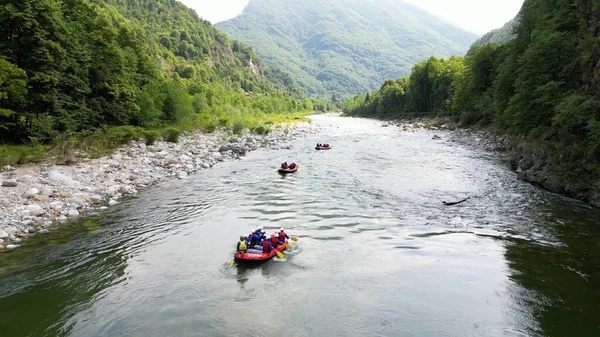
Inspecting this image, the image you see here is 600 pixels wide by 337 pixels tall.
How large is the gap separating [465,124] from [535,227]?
160ft

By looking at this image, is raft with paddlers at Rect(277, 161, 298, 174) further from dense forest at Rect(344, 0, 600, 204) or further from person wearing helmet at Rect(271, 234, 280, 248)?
dense forest at Rect(344, 0, 600, 204)

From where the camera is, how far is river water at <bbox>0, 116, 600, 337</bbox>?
9.35 m

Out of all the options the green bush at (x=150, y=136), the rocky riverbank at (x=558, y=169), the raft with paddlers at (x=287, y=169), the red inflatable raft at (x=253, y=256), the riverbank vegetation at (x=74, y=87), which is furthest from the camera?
the green bush at (x=150, y=136)

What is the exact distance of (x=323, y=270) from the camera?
1219 centimetres

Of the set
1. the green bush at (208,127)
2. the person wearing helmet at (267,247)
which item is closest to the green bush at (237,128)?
the green bush at (208,127)

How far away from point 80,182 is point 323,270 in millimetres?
16823

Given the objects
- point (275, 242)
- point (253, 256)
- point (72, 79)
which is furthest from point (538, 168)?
point (72, 79)

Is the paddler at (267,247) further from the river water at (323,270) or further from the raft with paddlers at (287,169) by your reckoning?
the raft with paddlers at (287,169)

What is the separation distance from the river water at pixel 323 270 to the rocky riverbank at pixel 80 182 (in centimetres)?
119

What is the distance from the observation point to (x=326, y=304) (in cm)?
1017

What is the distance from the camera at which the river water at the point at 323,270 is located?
9352mm

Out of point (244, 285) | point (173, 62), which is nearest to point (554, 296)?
point (244, 285)

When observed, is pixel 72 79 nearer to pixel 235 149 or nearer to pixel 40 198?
pixel 235 149

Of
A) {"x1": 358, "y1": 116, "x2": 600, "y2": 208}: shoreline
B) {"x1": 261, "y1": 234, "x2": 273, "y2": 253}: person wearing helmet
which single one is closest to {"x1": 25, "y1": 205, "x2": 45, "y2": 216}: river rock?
{"x1": 261, "y1": 234, "x2": 273, "y2": 253}: person wearing helmet
